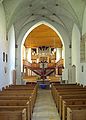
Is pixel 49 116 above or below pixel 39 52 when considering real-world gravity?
below

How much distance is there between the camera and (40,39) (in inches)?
1411

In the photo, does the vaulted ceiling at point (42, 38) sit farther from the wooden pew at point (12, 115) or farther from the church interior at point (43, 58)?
the wooden pew at point (12, 115)

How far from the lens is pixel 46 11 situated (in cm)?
2295

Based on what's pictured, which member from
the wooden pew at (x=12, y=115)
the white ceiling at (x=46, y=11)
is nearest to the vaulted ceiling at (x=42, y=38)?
the white ceiling at (x=46, y=11)

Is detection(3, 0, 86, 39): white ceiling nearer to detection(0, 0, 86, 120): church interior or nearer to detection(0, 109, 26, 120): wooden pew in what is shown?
detection(0, 0, 86, 120): church interior

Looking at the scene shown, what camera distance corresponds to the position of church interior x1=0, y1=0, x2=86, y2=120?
8.85 m

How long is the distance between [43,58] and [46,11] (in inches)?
639

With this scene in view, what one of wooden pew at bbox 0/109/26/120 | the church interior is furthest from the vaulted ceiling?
wooden pew at bbox 0/109/26/120

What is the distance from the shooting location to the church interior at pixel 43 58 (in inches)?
348

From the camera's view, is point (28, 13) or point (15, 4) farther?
point (28, 13)

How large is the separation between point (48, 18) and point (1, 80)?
35.1 feet

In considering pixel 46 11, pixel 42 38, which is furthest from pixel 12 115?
pixel 42 38

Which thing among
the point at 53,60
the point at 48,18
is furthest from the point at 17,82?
the point at 53,60

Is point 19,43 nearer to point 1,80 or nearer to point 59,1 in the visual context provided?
point 59,1
